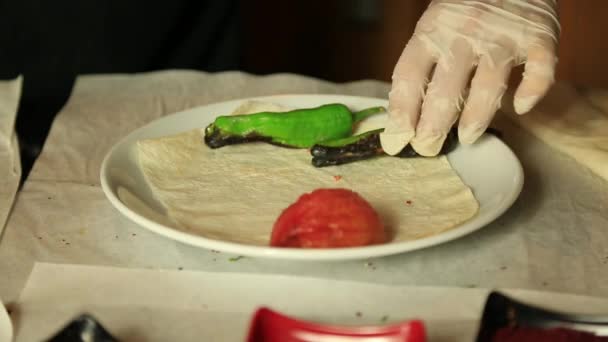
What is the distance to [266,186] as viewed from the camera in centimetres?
110

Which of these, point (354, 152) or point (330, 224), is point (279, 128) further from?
point (330, 224)

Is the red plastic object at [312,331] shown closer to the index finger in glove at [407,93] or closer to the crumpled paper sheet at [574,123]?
the index finger in glove at [407,93]

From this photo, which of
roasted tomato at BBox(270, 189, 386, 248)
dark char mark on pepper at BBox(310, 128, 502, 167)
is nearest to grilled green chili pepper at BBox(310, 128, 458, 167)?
dark char mark on pepper at BBox(310, 128, 502, 167)

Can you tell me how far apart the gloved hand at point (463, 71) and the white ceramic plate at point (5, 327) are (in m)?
0.57

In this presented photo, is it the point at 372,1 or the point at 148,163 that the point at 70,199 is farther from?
the point at 372,1

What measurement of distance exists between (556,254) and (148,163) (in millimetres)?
587

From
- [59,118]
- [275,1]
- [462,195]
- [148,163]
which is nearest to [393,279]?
[462,195]

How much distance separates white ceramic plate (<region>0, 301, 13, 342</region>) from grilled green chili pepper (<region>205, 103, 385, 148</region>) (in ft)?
1.48

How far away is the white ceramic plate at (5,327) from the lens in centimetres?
83

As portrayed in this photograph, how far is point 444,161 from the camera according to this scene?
115 centimetres

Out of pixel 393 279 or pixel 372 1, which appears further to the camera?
pixel 372 1

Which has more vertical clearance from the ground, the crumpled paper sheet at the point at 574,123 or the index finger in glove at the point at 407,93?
the index finger in glove at the point at 407,93

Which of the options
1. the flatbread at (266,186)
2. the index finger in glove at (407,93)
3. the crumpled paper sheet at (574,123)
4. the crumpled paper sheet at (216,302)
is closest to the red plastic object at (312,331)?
the crumpled paper sheet at (216,302)

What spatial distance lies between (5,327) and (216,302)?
231 millimetres
